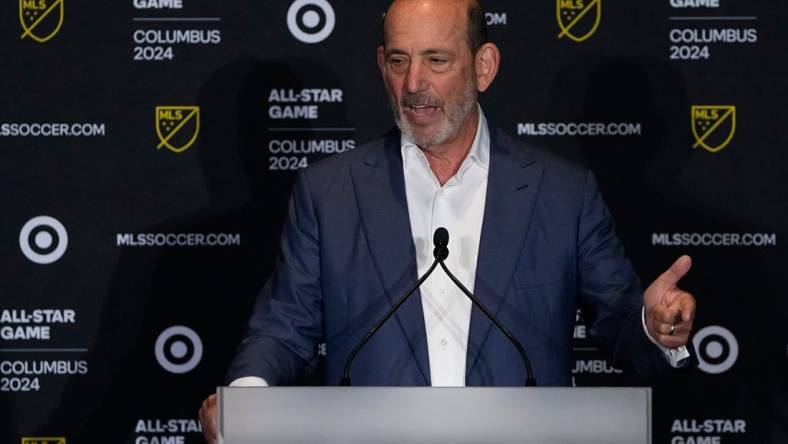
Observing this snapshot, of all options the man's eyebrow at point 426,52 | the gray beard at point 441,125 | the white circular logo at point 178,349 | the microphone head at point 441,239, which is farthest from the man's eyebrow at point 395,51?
the white circular logo at point 178,349

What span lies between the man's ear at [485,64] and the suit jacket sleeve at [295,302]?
1.82ft

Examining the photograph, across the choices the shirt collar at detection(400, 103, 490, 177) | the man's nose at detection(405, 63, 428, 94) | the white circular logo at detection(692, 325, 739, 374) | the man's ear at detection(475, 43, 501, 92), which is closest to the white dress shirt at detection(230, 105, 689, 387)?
the shirt collar at detection(400, 103, 490, 177)

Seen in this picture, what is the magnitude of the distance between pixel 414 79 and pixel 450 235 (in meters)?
0.43

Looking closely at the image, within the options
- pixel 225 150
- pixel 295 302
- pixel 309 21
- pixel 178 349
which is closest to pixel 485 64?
pixel 295 302

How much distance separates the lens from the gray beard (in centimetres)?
323

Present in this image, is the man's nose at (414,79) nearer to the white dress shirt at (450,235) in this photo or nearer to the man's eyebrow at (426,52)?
the man's eyebrow at (426,52)

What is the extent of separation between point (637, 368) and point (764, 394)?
177 centimetres

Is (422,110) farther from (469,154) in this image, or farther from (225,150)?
(225,150)

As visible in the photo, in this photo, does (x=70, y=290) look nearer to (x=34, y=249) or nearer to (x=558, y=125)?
(x=34, y=249)

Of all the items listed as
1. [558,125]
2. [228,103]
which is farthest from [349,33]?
[558,125]

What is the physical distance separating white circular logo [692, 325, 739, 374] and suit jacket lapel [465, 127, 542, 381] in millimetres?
1505

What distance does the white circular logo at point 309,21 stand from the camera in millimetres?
4531

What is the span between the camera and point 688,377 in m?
4.50

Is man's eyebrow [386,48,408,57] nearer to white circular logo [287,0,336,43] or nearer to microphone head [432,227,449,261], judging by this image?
microphone head [432,227,449,261]
